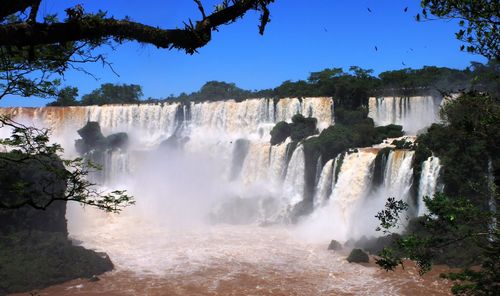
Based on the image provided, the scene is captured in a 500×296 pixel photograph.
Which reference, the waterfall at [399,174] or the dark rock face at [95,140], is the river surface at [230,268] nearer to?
the waterfall at [399,174]

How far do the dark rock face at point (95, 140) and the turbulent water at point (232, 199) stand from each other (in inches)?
81.4

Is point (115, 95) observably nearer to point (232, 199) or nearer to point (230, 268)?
point (232, 199)

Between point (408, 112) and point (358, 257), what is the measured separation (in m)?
14.8

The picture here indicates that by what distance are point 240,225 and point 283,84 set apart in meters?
23.3

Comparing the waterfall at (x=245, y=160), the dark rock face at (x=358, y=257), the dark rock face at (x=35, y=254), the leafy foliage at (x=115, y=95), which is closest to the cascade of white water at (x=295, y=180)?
the waterfall at (x=245, y=160)

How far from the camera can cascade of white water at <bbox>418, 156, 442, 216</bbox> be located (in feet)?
55.9

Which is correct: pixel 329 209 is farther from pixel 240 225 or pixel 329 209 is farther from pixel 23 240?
pixel 23 240

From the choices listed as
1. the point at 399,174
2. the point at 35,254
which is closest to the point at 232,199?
the point at 399,174

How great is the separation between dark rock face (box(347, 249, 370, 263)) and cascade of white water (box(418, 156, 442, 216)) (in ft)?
9.49

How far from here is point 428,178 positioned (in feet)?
56.4

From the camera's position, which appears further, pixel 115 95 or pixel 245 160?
pixel 115 95

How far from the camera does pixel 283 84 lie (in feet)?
145

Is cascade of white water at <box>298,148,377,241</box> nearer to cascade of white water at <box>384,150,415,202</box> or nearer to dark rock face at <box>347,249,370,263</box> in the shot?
cascade of white water at <box>384,150,415,202</box>

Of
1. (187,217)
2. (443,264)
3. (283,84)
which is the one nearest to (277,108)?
(187,217)
